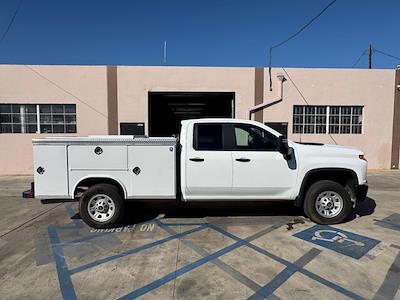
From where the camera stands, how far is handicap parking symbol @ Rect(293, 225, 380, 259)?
4.51 m

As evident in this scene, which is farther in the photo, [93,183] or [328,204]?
[328,204]

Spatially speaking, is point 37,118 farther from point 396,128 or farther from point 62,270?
point 396,128

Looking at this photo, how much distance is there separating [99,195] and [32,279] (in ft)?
6.37

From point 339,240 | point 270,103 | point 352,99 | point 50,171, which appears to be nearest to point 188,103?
point 270,103

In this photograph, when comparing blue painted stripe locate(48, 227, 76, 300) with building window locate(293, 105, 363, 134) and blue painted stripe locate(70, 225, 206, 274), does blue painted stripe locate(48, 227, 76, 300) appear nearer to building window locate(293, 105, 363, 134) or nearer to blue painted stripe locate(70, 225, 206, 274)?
blue painted stripe locate(70, 225, 206, 274)

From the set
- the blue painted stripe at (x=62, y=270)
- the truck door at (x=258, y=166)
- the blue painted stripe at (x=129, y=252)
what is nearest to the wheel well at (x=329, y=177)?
the truck door at (x=258, y=166)

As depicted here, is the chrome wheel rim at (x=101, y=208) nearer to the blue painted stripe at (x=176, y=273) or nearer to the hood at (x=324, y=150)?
the blue painted stripe at (x=176, y=273)

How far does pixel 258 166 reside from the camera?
5570 mm

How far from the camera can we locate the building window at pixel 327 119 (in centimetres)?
1356

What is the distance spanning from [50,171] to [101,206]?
1119 millimetres

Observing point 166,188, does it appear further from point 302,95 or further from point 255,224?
point 302,95

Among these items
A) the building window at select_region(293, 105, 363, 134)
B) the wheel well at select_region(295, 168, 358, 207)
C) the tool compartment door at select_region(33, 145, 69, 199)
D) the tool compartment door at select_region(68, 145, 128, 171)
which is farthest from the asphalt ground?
the building window at select_region(293, 105, 363, 134)

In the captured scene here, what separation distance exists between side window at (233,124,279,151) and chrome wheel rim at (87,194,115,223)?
2.62 m

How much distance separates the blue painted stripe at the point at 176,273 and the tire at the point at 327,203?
1821 millimetres
